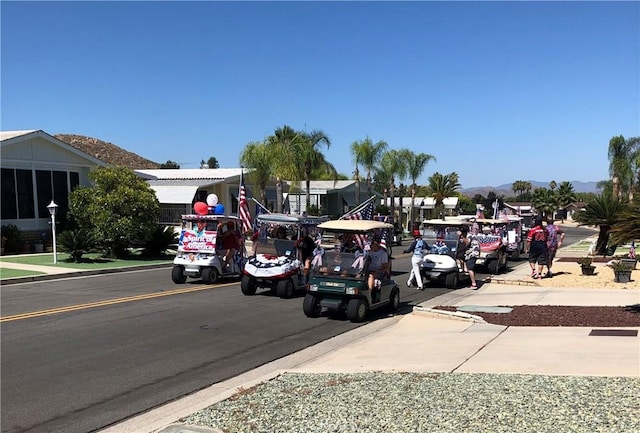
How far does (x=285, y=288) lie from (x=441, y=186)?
64546 millimetres

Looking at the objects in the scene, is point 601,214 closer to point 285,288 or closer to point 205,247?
point 285,288

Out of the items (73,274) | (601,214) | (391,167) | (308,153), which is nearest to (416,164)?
(391,167)

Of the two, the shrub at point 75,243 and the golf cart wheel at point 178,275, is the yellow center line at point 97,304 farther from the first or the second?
the shrub at point 75,243

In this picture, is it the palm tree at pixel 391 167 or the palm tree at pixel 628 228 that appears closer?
the palm tree at pixel 628 228

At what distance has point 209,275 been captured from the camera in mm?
16922

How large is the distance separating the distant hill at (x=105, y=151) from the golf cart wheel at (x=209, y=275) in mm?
93024

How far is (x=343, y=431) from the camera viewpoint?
4957 mm

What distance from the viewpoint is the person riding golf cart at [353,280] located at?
37.9 ft

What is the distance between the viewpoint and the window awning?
41375 mm

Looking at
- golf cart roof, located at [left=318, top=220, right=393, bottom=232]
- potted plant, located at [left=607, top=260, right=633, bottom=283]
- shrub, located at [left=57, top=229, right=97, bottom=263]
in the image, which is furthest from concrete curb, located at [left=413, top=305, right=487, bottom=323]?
shrub, located at [left=57, top=229, right=97, bottom=263]

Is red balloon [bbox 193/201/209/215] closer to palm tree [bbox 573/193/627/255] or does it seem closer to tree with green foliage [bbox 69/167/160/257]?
tree with green foliage [bbox 69/167/160/257]

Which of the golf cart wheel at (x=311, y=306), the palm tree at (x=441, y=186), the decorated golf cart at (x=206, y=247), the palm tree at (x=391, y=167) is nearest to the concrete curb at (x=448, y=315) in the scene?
the golf cart wheel at (x=311, y=306)

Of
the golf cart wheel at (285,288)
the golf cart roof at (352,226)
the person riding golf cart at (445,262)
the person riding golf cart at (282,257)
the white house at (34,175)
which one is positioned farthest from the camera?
the white house at (34,175)

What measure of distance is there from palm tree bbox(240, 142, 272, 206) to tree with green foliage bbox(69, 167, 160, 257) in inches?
723
